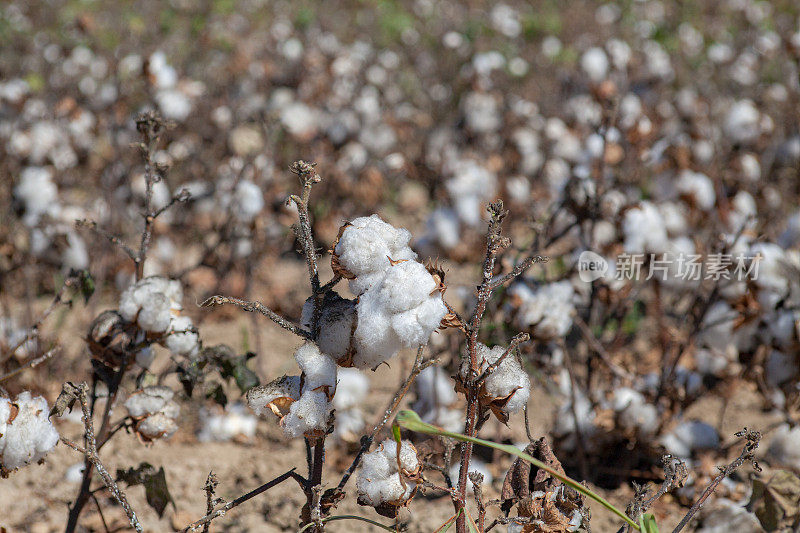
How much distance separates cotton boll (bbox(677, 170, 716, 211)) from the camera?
129 inches

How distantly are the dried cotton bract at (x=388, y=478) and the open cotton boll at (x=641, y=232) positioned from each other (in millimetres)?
1433

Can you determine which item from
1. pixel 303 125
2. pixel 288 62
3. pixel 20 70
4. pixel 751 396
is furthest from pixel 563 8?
pixel 751 396

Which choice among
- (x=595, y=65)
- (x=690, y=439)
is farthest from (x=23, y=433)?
(x=595, y=65)

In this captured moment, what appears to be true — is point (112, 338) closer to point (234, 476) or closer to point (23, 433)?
point (23, 433)

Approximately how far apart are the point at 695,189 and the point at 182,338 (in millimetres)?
2471

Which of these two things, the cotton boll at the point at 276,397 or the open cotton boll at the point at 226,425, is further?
the open cotton boll at the point at 226,425

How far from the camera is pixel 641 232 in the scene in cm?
244

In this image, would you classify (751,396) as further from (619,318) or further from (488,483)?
(488,483)

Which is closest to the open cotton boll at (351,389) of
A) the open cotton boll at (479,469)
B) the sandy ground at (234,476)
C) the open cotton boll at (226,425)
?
the sandy ground at (234,476)

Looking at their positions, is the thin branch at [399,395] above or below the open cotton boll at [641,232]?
below

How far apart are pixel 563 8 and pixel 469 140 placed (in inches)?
177

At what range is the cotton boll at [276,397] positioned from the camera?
1193mm

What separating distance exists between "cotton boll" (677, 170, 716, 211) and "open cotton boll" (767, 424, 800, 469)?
133 cm

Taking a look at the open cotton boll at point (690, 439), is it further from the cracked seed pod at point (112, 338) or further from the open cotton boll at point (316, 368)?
the cracked seed pod at point (112, 338)
